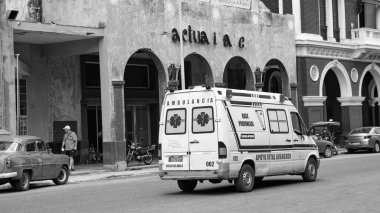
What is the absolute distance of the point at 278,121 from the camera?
18141 millimetres

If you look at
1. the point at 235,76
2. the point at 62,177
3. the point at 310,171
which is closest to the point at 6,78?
the point at 62,177

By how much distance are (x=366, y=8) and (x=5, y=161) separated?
3200 cm

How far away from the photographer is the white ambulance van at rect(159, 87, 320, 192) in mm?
16156

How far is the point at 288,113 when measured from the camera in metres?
18.6

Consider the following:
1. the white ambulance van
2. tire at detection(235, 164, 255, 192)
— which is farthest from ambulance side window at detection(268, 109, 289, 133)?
tire at detection(235, 164, 255, 192)

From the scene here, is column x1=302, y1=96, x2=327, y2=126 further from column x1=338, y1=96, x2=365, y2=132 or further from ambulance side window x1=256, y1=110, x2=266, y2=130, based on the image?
ambulance side window x1=256, y1=110, x2=266, y2=130

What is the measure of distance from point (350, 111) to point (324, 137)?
7.24 metres

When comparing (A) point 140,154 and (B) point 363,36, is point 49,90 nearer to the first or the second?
(A) point 140,154

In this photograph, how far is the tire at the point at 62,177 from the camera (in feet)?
70.1

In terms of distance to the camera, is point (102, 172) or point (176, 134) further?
point (102, 172)

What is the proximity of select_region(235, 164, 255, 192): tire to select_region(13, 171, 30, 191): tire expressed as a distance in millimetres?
6697

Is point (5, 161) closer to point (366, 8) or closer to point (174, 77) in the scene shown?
point (174, 77)

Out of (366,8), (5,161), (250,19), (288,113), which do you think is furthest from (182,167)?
(366,8)

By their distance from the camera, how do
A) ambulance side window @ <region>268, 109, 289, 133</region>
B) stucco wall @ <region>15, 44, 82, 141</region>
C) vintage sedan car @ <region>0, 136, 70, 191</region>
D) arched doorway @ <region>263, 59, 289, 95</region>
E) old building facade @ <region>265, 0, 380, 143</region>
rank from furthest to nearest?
1. arched doorway @ <region>263, 59, 289, 95</region>
2. old building facade @ <region>265, 0, 380, 143</region>
3. stucco wall @ <region>15, 44, 82, 141</region>
4. vintage sedan car @ <region>0, 136, 70, 191</region>
5. ambulance side window @ <region>268, 109, 289, 133</region>
